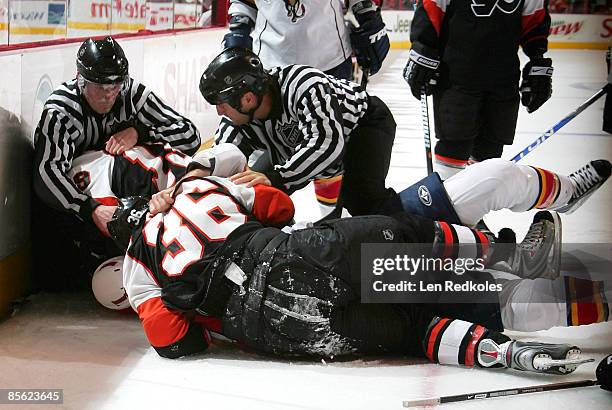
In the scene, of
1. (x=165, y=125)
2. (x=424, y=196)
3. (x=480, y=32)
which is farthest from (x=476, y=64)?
(x=165, y=125)

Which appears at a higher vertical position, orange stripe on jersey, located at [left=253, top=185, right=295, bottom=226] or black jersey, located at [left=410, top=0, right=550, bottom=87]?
black jersey, located at [left=410, top=0, right=550, bottom=87]

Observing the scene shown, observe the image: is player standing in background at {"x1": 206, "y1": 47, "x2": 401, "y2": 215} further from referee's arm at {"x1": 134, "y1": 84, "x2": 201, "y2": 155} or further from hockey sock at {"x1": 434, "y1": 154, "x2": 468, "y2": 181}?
hockey sock at {"x1": 434, "y1": 154, "x2": 468, "y2": 181}

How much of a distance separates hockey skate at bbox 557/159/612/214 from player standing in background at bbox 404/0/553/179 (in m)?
0.53

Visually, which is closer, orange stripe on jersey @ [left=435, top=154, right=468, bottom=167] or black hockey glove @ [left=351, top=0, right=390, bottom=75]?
orange stripe on jersey @ [left=435, top=154, right=468, bottom=167]

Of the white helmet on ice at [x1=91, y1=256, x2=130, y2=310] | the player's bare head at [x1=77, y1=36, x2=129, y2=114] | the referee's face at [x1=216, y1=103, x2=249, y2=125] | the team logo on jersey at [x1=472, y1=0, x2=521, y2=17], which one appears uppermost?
the team logo on jersey at [x1=472, y1=0, x2=521, y2=17]

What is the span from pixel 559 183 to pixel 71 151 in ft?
4.02

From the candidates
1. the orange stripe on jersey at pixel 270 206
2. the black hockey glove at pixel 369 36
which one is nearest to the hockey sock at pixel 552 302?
the orange stripe on jersey at pixel 270 206

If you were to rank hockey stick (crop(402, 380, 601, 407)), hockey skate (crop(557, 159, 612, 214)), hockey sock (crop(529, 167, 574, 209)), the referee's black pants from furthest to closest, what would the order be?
the referee's black pants → hockey skate (crop(557, 159, 612, 214)) → hockey sock (crop(529, 167, 574, 209)) → hockey stick (crop(402, 380, 601, 407))

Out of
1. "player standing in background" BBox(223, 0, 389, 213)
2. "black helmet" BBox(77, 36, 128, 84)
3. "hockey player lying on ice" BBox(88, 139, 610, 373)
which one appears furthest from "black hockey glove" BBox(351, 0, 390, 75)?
"hockey player lying on ice" BBox(88, 139, 610, 373)

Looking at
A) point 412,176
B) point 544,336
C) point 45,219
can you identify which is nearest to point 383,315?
point 544,336

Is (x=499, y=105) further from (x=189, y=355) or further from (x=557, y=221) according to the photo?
(x=189, y=355)

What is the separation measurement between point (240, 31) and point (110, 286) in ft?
4.03

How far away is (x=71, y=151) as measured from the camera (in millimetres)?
2297

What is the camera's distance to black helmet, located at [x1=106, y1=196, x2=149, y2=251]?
6.49 ft
